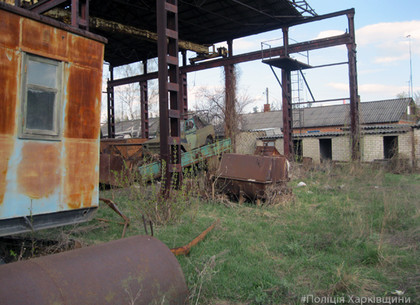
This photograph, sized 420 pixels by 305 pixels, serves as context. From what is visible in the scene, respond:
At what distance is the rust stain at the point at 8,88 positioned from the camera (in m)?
3.93

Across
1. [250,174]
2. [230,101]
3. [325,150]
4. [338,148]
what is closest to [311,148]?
[338,148]

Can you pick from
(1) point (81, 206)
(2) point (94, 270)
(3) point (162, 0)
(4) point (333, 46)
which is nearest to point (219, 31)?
(4) point (333, 46)

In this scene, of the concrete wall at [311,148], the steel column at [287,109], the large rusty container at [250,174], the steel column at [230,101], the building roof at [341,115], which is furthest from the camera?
the building roof at [341,115]

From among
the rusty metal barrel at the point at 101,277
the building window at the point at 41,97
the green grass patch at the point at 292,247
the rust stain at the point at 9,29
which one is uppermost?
the rust stain at the point at 9,29

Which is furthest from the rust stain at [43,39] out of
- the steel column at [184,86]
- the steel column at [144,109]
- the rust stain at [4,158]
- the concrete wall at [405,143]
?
the concrete wall at [405,143]

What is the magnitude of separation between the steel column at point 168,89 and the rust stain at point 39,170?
317cm

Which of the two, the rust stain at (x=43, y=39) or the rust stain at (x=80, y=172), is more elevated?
the rust stain at (x=43, y=39)

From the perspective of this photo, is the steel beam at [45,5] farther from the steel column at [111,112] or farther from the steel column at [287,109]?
the steel column at [111,112]

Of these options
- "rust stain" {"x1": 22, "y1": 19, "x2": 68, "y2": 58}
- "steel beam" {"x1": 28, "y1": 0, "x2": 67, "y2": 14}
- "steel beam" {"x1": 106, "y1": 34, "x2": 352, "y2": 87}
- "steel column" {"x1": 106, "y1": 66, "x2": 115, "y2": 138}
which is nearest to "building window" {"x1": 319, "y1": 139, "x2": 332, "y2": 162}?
"steel beam" {"x1": 106, "y1": 34, "x2": 352, "y2": 87}

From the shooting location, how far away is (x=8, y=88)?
399cm

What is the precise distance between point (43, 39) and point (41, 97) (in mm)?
782

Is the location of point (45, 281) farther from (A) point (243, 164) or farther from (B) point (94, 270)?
(A) point (243, 164)

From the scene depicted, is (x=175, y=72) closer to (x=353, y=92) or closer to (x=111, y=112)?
(x=353, y=92)

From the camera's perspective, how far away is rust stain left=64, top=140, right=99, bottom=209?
4.66m
